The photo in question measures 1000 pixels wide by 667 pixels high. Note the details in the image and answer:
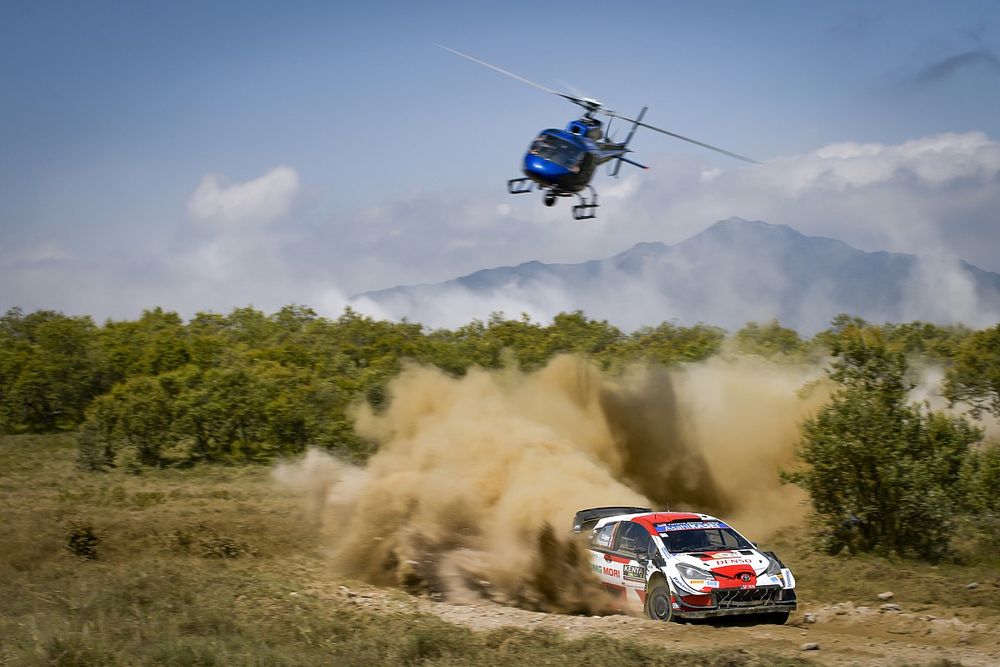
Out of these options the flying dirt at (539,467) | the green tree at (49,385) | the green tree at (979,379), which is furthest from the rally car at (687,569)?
the green tree at (49,385)

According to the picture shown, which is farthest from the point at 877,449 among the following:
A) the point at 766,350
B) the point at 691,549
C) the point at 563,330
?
the point at 563,330

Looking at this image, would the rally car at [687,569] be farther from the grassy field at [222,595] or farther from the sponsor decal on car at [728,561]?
the grassy field at [222,595]

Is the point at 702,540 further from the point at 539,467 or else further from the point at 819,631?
the point at 539,467

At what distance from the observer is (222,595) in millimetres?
15039

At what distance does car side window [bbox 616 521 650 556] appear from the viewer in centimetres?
1383

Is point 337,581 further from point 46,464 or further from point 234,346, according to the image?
point 234,346

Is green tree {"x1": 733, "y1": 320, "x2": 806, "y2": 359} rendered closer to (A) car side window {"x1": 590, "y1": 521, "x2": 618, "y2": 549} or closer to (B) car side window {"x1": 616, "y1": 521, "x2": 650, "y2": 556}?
Result: (A) car side window {"x1": 590, "y1": 521, "x2": 618, "y2": 549}

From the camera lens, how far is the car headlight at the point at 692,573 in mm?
12859

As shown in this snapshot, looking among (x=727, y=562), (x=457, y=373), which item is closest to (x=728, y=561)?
(x=727, y=562)

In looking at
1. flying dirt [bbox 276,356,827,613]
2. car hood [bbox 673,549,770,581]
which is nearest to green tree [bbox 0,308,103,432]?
flying dirt [bbox 276,356,827,613]

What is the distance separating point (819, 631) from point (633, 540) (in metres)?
2.68

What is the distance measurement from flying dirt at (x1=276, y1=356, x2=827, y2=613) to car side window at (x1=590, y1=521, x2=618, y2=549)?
43 centimetres

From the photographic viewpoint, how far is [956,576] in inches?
655

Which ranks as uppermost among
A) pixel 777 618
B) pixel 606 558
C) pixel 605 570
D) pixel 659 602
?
pixel 606 558
